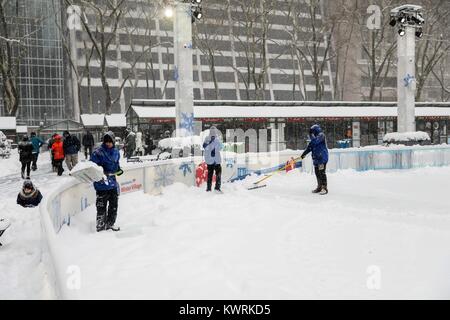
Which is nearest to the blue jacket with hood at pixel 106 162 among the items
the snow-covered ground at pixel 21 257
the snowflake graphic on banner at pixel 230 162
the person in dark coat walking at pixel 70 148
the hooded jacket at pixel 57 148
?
the snow-covered ground at pixel 21 257

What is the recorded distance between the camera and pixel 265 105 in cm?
2706

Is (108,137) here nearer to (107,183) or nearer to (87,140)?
(107,183)

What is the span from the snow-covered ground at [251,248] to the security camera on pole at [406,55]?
497 inches

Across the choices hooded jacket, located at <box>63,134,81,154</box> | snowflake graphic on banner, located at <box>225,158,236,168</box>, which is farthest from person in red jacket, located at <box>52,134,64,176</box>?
snowflake graphic on banner, located at <box>225,158,236,168</box>

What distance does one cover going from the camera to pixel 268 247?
5586mm

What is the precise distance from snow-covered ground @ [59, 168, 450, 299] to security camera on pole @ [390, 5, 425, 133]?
41.4 feet

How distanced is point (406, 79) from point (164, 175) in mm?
15340

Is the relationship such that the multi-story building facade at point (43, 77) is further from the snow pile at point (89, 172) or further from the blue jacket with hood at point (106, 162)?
the snow pile at point (89, 172)

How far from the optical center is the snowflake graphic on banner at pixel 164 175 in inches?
420

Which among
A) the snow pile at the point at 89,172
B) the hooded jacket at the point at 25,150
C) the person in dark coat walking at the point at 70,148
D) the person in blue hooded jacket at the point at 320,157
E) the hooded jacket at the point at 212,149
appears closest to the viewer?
the snow pile at the point at 89,172

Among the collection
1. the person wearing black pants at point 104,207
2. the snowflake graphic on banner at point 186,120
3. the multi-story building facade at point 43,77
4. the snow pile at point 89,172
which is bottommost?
the person wearing black pants at point 104,207

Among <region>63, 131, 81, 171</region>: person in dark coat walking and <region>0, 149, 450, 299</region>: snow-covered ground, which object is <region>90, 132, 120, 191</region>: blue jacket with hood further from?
<region>63, 131, 81, 171</region>: person in dark coat walking

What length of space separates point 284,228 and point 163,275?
8.81 ft

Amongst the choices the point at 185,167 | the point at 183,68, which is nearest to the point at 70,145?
the point at 183,68
